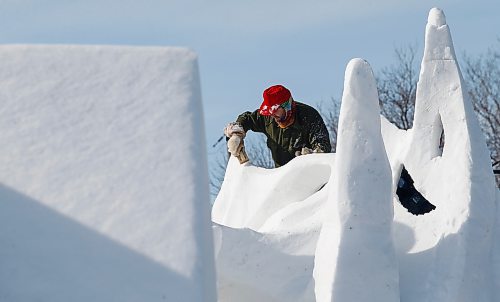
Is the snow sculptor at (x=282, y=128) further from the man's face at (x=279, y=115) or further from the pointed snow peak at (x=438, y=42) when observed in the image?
the pointed snow peak at (x=438, y=42)

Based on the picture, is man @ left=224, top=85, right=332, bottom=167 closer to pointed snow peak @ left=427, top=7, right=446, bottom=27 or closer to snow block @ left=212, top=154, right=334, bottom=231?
snow block @ left=212, top=154, right=334, bottom=231

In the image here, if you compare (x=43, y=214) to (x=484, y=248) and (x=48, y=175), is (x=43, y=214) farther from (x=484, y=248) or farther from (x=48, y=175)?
(x=484, y=248)

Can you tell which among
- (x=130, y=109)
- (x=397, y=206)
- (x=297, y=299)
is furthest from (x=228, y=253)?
(x=130, y=109)

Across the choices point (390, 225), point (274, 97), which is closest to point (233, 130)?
point (274, 97)

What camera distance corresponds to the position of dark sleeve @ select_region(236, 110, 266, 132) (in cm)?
1096

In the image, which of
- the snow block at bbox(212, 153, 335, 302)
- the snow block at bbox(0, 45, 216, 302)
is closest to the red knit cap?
the snow block at bbox(212, 153, 335, 302)

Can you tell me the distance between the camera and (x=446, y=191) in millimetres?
8492

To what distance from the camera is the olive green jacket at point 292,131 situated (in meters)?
10.6

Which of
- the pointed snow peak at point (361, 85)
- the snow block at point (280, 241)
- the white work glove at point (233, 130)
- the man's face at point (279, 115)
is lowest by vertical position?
the snow block at point (280, 241)

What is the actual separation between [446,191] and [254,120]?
9.30 feet

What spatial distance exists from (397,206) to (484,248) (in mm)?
850

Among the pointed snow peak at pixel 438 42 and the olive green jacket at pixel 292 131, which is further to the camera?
the olive green jacket at pixel 292 131

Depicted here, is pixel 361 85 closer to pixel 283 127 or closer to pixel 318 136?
pixel 318 136

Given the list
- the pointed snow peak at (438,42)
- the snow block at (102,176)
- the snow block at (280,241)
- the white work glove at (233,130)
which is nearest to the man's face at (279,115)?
the white work glove at (233,130)
